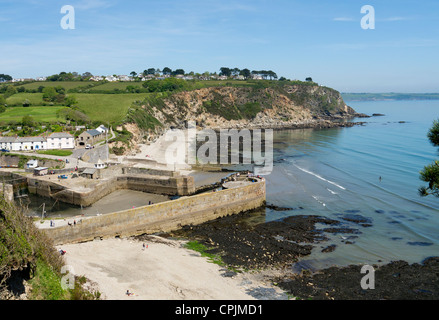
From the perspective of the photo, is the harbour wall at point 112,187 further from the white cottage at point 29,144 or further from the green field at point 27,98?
the green field at point 27,98

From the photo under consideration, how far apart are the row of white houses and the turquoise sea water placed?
105ft

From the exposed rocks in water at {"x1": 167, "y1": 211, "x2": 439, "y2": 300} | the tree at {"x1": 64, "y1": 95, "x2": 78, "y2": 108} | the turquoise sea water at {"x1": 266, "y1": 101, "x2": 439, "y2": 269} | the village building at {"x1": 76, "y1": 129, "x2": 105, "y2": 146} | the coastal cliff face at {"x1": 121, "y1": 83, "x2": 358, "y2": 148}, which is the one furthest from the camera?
the coastal cliff face at {"x1": 121, "y1": 83, "x2": 358, "y2": 148}

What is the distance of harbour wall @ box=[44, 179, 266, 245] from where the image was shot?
1133 inches

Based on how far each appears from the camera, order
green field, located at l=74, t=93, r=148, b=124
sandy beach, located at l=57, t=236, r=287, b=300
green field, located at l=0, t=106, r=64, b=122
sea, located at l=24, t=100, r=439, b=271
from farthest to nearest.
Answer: green field, located at l=74, t=93, r=148, b=124, green field, located at l=0, t=106, r=64, b=122, sea, located at l=24, t=100, r=439, b=271, sandy beach, located at l=57, t=236, r=287, b=300

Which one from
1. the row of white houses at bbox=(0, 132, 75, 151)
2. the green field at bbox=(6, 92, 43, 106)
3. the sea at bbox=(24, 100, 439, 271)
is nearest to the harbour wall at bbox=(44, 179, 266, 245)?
the sea at bbox=(24, 100, 439, 271)

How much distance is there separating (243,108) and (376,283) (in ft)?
366

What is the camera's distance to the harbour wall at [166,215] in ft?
94.4

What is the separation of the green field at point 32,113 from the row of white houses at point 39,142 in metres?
15.9

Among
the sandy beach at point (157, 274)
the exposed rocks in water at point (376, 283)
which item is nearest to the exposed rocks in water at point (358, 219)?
the exposed rocks in water at point (376, 283)

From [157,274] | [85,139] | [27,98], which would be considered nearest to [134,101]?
[27,98]

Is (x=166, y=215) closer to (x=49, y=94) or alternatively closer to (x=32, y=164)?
(x=32, y=164)

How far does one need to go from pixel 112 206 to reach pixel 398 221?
1132 inches

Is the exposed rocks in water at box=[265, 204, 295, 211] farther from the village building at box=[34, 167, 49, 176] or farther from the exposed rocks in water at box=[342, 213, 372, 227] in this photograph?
the village building at box=[34, 167, 49, 176]
